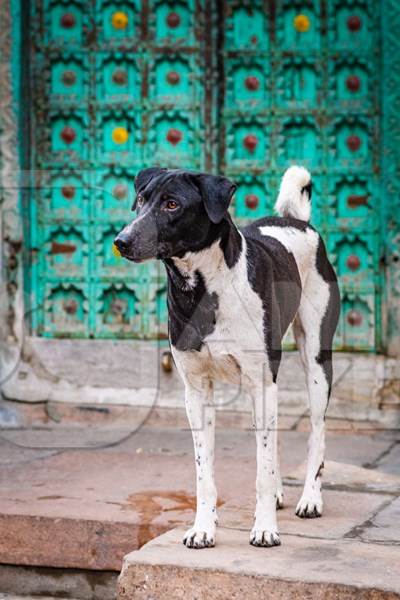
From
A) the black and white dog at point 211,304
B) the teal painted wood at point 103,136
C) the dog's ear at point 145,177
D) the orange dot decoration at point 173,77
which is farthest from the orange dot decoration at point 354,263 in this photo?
the dog's ear at point 145,177

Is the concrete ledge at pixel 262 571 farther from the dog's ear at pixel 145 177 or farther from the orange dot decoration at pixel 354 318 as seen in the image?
the orange dot decoration at pixel 354 318

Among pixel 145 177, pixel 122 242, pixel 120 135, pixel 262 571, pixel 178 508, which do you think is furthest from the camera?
pixel 120 135

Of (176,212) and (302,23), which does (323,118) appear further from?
(176,212)

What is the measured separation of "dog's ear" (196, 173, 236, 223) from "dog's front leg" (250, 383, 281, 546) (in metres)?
0.73

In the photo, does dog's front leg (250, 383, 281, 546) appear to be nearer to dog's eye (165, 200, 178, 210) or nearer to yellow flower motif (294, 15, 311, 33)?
dog's eye (165, 200, 178, 210)

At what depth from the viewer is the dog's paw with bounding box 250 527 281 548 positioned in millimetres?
4082

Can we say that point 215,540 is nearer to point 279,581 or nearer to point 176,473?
point 279,581

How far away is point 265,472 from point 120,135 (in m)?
3.90

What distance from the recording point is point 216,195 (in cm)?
382

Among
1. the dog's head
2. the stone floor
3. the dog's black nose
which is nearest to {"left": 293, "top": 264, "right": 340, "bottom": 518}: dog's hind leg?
the stone floor

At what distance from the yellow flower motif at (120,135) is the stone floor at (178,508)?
6.57ft

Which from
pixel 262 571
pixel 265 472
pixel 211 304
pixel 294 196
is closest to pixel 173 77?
pixel 294 196

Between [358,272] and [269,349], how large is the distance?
126 inches

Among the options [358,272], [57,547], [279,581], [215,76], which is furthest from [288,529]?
[215,76]
